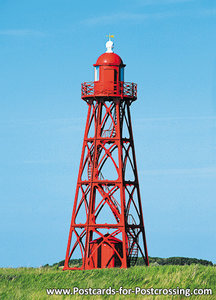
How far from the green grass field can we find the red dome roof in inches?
695

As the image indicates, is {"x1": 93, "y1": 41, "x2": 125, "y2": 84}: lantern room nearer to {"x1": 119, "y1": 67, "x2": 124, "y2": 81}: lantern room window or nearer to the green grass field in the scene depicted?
{"x1": 119, "y1": 67, "x2": 124, "y2": 81}: lantern room window

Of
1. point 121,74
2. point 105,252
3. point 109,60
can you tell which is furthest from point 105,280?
point 109,60

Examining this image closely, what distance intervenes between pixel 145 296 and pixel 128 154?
16893 mm

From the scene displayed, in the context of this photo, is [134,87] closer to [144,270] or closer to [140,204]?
[140,204]

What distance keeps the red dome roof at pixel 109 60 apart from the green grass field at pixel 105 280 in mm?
17664

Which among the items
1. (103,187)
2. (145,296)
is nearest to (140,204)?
(103,187)

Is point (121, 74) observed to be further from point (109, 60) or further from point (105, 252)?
point (105, 252)

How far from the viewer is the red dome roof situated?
73.1 m

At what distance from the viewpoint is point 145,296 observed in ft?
196

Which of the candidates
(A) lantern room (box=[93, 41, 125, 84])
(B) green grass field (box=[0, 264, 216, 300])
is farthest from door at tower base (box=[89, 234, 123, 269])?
(A) lantern room (box=[93, 41, 125, 84])

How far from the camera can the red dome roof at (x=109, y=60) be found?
240 ft

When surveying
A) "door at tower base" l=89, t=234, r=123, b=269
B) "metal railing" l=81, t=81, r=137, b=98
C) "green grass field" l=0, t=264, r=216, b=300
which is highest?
"metal railing" l=81, t=81, r=137, b=98

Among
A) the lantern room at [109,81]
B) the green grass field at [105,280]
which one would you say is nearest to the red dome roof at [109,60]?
the lantern room at [109,81]

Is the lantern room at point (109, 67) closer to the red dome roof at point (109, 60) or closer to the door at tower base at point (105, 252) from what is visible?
the red dome roof at point (109, 60)
